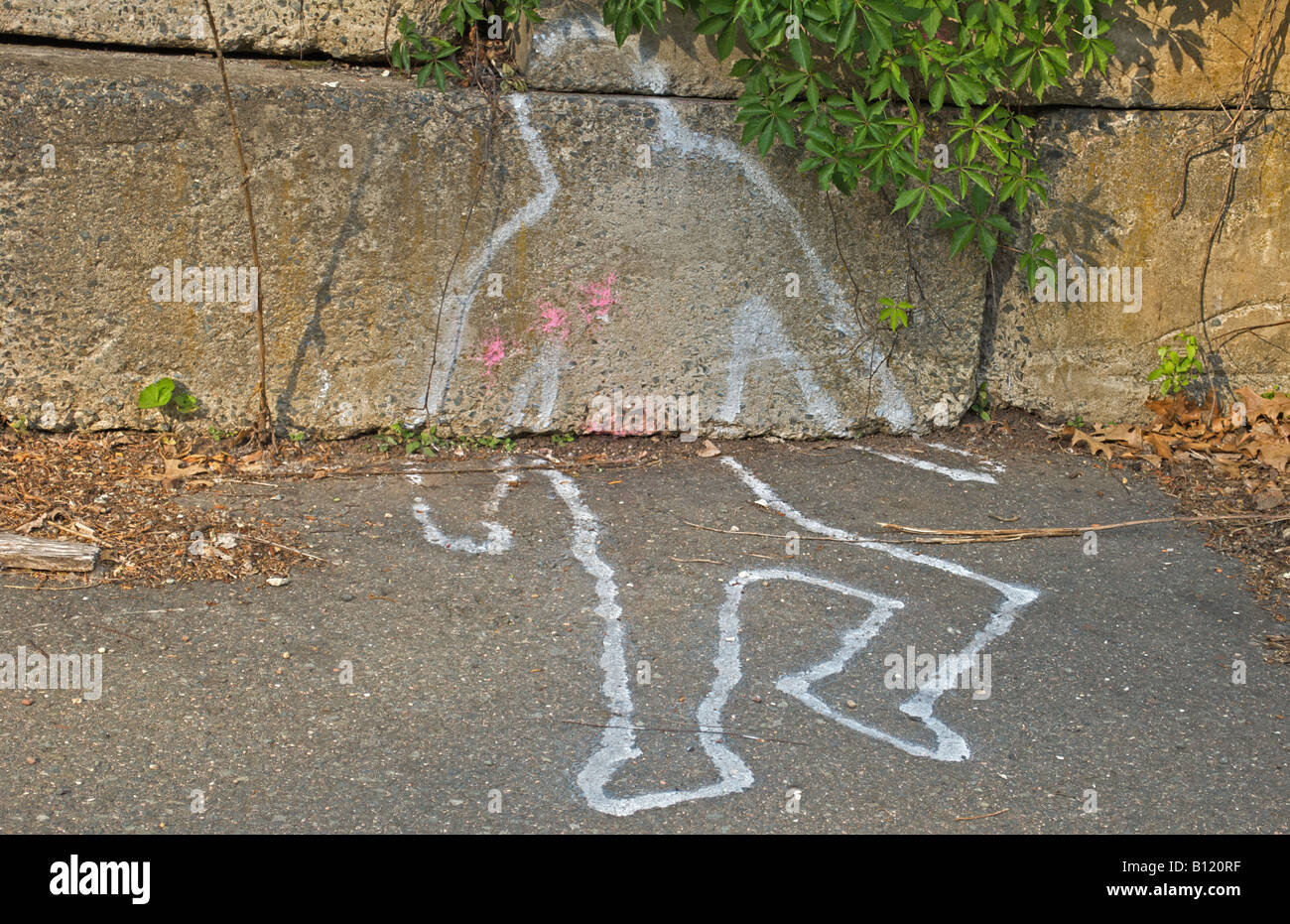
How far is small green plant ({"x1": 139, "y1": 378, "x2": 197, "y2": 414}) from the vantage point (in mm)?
3904

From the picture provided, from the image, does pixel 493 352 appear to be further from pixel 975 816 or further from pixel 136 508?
pixel 975 816

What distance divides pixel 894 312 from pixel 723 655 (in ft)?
5.96

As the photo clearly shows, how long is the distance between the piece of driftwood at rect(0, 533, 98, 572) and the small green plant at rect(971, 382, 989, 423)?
3298 millimetres

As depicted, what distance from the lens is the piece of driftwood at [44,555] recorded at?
126 inches

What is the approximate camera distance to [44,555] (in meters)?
3.21

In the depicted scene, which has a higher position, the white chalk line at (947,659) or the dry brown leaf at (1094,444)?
the dry brown leaf at (1094,444)

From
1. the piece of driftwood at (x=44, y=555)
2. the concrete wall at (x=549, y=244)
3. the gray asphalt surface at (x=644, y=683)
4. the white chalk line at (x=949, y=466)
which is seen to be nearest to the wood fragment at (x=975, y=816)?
the gray asphalt surface at (x=644, y=683)

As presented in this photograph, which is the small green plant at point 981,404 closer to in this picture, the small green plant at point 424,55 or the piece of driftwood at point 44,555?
the small green plant at point 424,55

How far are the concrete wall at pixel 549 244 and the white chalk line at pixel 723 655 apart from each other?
1.87ft

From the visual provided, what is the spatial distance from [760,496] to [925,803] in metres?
1.64

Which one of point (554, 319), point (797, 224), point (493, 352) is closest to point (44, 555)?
point (493, 352)

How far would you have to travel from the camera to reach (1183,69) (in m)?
4.29

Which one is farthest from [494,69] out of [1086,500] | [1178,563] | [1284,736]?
[1284,736]

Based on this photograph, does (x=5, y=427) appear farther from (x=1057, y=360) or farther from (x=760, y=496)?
(x=1057, y=360)
